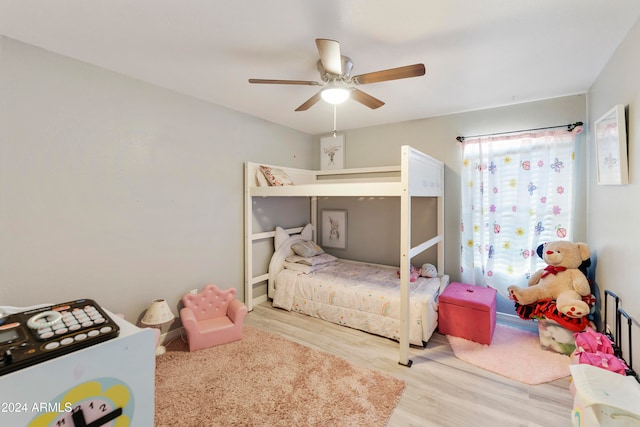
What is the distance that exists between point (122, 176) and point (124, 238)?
0.49 meters

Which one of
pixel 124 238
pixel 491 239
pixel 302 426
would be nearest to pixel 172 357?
pixel 124 238

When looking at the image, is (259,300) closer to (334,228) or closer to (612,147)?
(334,228)

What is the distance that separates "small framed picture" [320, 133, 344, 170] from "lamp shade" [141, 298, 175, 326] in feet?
8.92

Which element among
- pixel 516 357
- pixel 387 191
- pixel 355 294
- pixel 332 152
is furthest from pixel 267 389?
pixel 332 152

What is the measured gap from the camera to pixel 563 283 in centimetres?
235

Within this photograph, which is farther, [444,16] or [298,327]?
[298,327]

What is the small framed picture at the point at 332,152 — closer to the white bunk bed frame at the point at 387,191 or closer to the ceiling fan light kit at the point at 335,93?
the white bunk bed frame at the point at 387,191

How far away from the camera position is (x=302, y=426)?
63.8 inches

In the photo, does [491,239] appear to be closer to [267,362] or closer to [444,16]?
[444,16]

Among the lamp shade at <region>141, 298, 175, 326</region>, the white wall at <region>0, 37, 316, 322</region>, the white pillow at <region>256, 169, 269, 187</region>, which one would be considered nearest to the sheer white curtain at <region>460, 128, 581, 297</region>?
the white pillow at <region>256, 169, 269, 187</region>

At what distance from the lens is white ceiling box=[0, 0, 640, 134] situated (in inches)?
56.8

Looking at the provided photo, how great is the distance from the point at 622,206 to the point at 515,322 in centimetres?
164

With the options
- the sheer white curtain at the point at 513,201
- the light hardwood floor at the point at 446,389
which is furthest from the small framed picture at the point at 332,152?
the light hardwood floor at the point at 446,389

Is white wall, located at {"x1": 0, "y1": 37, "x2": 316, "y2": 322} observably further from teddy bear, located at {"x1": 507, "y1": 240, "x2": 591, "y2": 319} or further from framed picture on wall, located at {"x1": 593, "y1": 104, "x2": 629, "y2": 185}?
framed picture on wall, located at {"x1": 593, "y1": 104, "x2": 629, "y2": 185}
